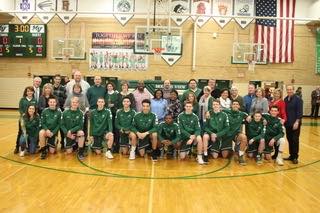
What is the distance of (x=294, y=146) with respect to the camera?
25.1 ft

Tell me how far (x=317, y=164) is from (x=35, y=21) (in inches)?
577

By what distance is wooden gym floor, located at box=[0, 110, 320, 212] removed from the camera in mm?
4648

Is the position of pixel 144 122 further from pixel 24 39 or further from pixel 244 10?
pixel 24 39

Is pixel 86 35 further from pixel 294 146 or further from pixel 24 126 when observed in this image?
pixel 294 146

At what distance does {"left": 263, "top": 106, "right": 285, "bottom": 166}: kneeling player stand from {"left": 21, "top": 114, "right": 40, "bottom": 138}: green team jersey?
4.90 metres

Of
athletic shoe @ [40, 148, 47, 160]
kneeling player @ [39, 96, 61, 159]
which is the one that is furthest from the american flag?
athletic shoe @ [40, 148, 47, 160]

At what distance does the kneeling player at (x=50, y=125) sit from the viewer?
761 cm

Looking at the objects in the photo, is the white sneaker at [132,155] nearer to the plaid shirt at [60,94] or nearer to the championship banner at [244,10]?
the plaid shirt at [60,94]

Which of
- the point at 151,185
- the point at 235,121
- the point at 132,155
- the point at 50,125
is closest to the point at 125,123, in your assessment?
the point at 132,155

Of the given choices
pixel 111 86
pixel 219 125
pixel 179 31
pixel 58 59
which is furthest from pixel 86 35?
pixel 219 125

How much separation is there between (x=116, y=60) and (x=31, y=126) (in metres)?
10.3

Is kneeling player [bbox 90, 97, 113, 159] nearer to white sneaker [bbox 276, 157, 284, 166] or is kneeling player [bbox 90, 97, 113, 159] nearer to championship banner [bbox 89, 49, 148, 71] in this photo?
white sneaker [bbox 276, 157, 284, 166]

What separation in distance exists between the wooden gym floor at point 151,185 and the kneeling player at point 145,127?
1.26 feet

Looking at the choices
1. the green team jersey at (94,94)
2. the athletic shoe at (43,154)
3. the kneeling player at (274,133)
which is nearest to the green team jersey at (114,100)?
the green team jersey at (94,94)
